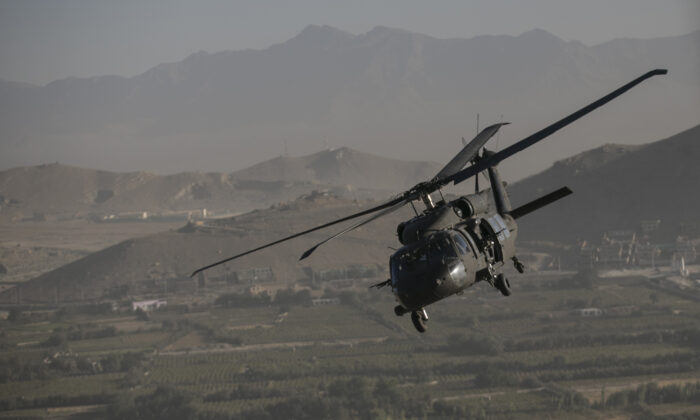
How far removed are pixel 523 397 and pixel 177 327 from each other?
61472 mm

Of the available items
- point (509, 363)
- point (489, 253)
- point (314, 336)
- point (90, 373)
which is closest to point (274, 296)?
point (314, 336)

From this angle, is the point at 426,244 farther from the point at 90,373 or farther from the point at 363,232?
the point at 363,232

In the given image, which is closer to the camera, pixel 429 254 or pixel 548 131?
pixel 548 131

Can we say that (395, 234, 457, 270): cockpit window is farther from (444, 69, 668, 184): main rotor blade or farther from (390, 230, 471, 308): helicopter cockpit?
(444, 69, 668, 184): main rotor blade

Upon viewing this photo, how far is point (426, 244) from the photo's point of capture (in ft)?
87.4

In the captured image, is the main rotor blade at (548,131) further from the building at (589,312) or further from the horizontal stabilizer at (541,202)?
the building at (589,312)

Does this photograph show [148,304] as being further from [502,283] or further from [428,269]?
[428,269]

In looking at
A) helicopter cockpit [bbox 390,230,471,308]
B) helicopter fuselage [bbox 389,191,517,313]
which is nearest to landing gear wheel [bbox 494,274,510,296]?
helicopter fuselage [bbox 389,191,517,313]

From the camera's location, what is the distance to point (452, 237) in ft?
88.2

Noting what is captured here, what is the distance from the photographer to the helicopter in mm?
26016

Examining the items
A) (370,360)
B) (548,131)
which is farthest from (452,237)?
(370,360)

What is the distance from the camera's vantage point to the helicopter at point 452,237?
26.0 metres

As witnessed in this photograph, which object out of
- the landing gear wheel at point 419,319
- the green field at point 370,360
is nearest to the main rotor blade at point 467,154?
the landing gear wheel at point 419,319

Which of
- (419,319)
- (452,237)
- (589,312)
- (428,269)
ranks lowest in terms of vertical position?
(589,312)
